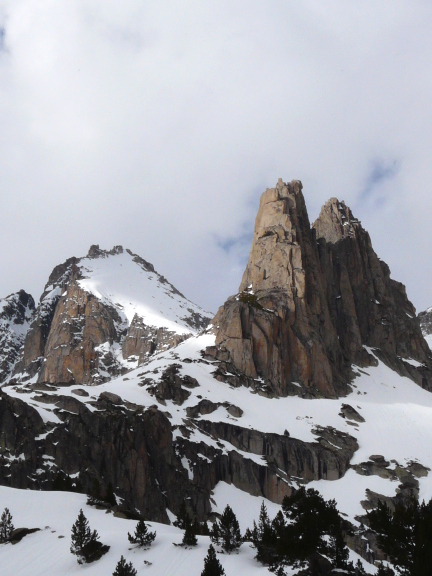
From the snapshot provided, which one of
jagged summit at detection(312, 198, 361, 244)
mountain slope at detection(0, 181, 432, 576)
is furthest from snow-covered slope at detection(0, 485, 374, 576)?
jagged summit at detection(312, 198, 361, 244)

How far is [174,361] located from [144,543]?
98.0 m

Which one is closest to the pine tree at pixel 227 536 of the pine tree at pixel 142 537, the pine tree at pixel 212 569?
the pine tree at pixel 142 537

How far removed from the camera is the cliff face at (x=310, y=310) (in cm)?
14112

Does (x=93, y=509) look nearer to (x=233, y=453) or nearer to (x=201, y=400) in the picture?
(x=233, y=453)

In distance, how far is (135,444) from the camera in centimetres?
9700

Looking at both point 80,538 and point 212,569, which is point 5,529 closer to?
point 80,538

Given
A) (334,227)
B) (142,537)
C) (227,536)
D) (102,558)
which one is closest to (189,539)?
(227,536)

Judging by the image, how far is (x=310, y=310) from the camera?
510 feet

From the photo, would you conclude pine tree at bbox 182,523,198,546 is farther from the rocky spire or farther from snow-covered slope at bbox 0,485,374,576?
the rocky spire

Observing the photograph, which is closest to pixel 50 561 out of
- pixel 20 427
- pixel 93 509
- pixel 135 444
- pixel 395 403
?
pixel 93 509

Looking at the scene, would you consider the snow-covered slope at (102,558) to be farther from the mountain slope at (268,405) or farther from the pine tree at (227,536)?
the mountain slope at (268,405)

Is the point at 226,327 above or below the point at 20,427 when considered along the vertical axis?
above

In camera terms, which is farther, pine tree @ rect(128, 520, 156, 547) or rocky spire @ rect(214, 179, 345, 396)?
rocky spire @ rect(214, 179, 345, 396)

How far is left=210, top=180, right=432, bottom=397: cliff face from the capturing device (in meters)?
141
